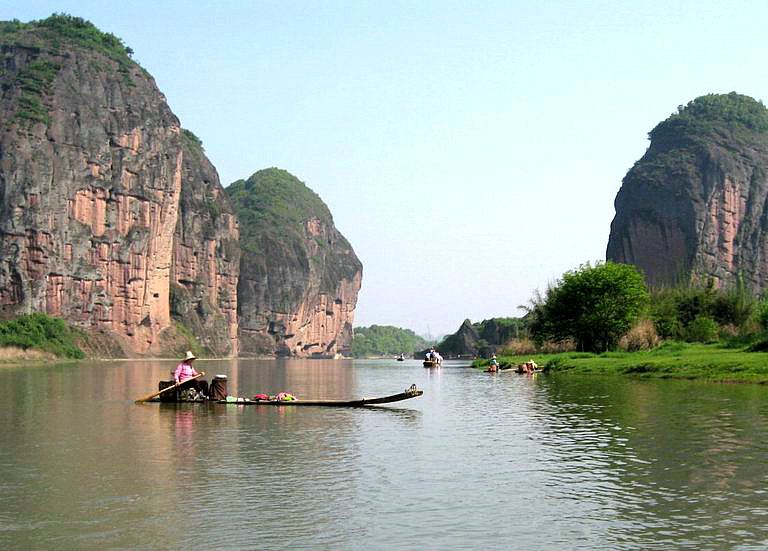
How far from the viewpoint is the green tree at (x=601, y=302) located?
2933 inches

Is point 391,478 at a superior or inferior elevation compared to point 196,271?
inferior

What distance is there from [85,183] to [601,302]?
100259mm

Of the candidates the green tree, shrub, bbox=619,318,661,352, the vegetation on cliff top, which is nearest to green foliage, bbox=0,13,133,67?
the vegetation on cliff top

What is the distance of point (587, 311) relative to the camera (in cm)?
7619

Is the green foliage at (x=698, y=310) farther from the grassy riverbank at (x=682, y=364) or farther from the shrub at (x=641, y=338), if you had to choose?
the grassy riverbank at (x=682, y=364)

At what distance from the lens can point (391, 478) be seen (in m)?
18.0

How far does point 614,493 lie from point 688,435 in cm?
811

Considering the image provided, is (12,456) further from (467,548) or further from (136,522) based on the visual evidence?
(467,548)

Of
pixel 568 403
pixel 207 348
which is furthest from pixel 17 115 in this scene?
pixel 568 403

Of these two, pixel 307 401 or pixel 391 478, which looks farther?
pixel 307 401

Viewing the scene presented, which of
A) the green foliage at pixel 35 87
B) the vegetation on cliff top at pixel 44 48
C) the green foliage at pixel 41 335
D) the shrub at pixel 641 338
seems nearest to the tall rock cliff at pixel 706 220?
the vegetation on cliff top at pixel 44 48

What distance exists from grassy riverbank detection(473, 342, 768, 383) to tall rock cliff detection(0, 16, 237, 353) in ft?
320

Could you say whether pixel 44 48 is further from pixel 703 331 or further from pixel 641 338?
pixel 703 331

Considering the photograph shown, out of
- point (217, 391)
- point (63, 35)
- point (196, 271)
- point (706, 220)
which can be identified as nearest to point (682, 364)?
point (217, 391)
